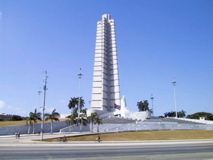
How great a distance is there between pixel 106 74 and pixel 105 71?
156 cm

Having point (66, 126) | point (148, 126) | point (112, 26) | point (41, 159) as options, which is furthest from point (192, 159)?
point (112, 26)

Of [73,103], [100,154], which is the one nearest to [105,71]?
[73,103]

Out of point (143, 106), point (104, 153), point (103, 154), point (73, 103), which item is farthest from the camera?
point (143, 106)

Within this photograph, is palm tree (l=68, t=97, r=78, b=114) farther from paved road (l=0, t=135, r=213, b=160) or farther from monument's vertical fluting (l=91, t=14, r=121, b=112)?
paved road (l=0, t=135, r=213, b=160)

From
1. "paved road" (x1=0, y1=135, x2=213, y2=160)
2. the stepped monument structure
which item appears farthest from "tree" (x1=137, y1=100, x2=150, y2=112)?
"paved road" (x1=0, y1=135, x2=213, y2=160)

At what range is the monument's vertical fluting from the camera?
84938 millimetres

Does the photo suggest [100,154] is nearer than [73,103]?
Yes

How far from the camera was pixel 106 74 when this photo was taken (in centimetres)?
9106

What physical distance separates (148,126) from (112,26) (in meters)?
63.6

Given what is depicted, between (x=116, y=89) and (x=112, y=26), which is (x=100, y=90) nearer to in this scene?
(x=116, y=89)

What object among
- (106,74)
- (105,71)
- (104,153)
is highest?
(105,71)

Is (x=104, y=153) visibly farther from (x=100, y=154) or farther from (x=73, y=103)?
(x=73, y=103)

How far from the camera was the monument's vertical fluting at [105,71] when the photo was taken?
279ft

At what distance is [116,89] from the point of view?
294 feet
